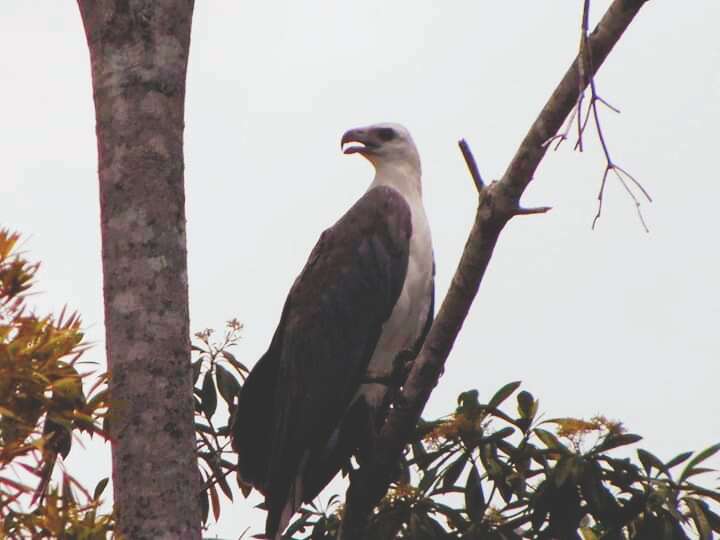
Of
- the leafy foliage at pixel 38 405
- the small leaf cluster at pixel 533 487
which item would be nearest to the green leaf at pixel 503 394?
the small leaf cluster at pixel 533 487

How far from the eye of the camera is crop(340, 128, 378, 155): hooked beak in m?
7.07

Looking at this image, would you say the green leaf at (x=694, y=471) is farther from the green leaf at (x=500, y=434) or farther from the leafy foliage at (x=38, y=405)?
the leafy foliage at (x=38, y=405)

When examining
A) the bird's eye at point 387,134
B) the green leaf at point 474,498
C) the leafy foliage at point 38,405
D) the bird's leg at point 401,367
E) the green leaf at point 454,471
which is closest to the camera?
the leafy foliage at point 38,405

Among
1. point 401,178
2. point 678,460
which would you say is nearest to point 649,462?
point 678,460

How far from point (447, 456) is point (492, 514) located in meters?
0.29

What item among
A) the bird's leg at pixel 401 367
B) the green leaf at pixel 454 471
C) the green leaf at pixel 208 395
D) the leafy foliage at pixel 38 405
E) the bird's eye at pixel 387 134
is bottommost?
the leafy foliage at pixel 38 405

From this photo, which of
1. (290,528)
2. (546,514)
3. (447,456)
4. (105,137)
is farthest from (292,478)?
(105,137)

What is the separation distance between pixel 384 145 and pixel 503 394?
6.39ft

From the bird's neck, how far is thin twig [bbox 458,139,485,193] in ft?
8.73

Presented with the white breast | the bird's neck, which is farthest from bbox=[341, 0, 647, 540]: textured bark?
the bird's neck

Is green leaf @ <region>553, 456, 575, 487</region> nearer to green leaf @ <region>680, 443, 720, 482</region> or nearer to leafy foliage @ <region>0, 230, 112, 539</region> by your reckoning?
green leaf @ <region>680, 443, 720, 482</region>

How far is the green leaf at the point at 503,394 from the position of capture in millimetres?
5441

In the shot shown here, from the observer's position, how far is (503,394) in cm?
546

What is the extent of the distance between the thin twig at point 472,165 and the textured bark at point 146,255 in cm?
75
